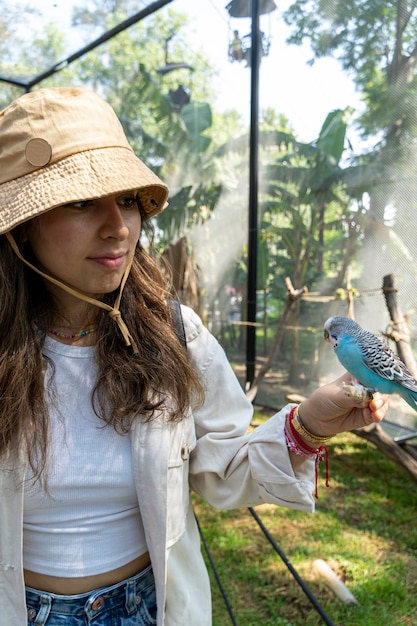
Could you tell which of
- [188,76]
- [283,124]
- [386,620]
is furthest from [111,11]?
[386,620]

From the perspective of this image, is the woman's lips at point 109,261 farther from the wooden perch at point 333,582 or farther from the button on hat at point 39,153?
the wooden perch at point 333,582

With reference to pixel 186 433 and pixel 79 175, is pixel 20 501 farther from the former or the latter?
pixel 79 175

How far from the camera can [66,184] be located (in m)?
0.81

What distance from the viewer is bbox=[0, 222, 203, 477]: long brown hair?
89cm

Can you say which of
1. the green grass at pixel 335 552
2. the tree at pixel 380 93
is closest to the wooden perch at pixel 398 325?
the tree at pixel 380 93

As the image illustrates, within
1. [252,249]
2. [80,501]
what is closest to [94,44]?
[252,249]

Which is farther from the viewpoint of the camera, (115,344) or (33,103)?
(115,344)

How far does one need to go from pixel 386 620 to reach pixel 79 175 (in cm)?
211

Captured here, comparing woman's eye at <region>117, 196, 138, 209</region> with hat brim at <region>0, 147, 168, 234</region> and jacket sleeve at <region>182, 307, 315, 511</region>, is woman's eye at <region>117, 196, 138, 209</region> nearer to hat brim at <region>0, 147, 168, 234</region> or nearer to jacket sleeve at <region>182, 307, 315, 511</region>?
hat brim at <region>0, 147, 168, 234</region>

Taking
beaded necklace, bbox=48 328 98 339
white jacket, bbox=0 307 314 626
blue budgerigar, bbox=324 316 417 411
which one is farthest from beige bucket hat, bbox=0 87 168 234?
blue budgerigar, bbox=324 316 417 411

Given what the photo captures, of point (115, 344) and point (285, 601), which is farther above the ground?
point (115, 344)

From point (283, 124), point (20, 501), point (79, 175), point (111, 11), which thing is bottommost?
point (20, 501)

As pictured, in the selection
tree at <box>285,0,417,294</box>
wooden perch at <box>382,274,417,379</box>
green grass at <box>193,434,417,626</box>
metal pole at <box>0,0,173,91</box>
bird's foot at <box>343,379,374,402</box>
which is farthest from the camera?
metal pole at <box>0,0,173,91</box>

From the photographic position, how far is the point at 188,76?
5.03 meters
